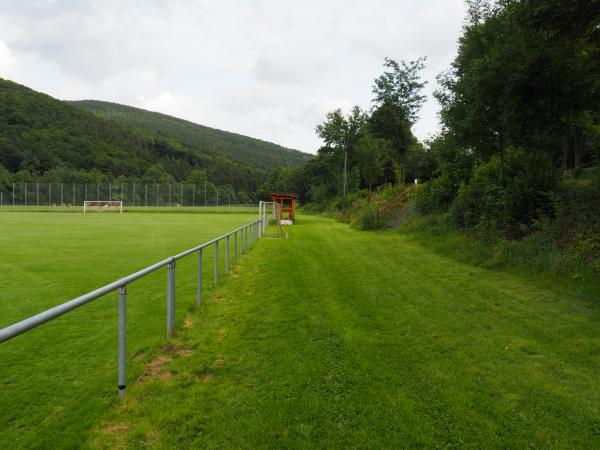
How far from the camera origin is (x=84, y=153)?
4190 inches

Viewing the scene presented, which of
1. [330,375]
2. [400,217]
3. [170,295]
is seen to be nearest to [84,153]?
[400,217]

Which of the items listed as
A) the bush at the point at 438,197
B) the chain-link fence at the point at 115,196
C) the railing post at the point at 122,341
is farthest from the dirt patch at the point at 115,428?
the chain-link fence at the point at 115,196

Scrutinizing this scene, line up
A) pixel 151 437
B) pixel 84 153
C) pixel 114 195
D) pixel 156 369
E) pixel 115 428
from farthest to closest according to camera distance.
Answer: pixel 84 153 → pixel 114 195 → pixel 156 369 → pixel 115 428 → pixel 151 437

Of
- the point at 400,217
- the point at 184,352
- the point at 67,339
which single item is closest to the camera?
the point at 184,352

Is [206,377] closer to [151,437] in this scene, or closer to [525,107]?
[151,437]

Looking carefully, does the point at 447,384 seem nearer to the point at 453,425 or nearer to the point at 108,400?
the point at 453,425

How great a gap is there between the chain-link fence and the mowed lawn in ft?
181

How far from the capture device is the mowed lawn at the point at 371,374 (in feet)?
10.1

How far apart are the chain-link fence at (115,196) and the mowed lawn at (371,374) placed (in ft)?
181

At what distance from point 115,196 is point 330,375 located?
61.0 meters

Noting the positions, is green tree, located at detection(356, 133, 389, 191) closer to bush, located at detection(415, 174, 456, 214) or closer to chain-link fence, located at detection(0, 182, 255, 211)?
bush, located at detection(415, 174, 456, 214)

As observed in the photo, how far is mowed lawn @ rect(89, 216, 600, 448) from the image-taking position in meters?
3.07

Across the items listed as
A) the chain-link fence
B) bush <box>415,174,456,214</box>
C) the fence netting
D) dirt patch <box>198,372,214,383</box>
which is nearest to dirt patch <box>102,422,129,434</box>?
dirt patch <box>198,372,214,383</box>

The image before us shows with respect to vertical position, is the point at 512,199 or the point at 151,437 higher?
the point at 512,199
